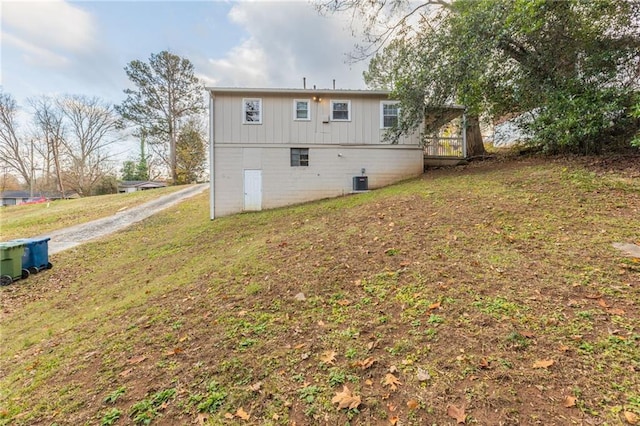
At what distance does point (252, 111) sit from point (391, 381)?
1151 centimetres

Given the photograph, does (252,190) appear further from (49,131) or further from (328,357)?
(49,131)

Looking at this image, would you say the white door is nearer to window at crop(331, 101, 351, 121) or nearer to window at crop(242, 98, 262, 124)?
window at crop(242, 98, 262, 124)

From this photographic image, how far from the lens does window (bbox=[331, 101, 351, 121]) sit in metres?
12.0

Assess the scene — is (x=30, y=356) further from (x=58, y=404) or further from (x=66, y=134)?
(x=66, y=134)

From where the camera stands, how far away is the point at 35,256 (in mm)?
7379

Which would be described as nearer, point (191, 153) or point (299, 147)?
point (299, 147)

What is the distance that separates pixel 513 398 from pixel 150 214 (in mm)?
16213

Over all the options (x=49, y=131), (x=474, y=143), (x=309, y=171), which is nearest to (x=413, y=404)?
(x=309, y=171)

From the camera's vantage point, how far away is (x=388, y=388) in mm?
2117

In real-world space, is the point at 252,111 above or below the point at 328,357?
above

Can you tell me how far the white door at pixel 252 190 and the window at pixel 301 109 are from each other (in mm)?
2834

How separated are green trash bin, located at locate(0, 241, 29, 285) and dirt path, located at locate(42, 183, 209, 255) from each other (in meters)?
2.34

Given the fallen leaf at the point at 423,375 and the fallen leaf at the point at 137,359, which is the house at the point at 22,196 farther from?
the fallen leaf at the point at 423,375

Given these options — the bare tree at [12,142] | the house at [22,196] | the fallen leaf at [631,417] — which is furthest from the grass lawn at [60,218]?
the bare tree at [12,142]
